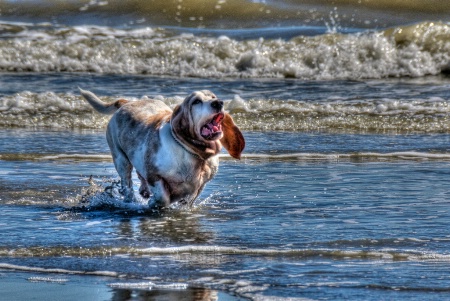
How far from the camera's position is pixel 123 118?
7180mm

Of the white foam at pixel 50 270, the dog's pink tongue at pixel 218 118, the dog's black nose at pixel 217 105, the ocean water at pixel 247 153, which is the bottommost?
the white foam at pixel 50 270

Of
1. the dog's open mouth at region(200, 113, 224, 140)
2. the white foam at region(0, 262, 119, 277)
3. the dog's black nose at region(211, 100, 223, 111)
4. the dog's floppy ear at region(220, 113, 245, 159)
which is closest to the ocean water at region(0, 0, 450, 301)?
the white foam at region(0, 262, 119, 277)

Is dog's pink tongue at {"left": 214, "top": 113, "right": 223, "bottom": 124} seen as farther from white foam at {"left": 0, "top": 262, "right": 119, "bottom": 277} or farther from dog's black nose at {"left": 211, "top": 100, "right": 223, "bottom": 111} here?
white foam at {"left": 0, "top": 262, "right": 119, "bottom": 277}

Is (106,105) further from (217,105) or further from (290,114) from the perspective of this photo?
(290,114)

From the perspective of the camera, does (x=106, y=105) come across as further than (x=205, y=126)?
Yes

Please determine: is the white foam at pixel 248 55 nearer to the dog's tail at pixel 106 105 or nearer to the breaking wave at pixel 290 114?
the breaking wave at pixel 290 114

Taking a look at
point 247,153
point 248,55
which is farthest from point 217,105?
point 248,55

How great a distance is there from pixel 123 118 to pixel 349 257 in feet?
7.97

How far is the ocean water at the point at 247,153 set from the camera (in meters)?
5.04

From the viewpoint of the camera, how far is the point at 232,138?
653cm

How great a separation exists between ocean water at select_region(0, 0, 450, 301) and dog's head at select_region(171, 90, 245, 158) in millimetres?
459

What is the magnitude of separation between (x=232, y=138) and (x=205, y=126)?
31 centimetres

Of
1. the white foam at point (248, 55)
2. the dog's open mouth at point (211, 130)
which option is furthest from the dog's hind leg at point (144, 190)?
the white foam at point (248, 55)

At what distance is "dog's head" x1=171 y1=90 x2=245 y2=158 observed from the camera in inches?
244
